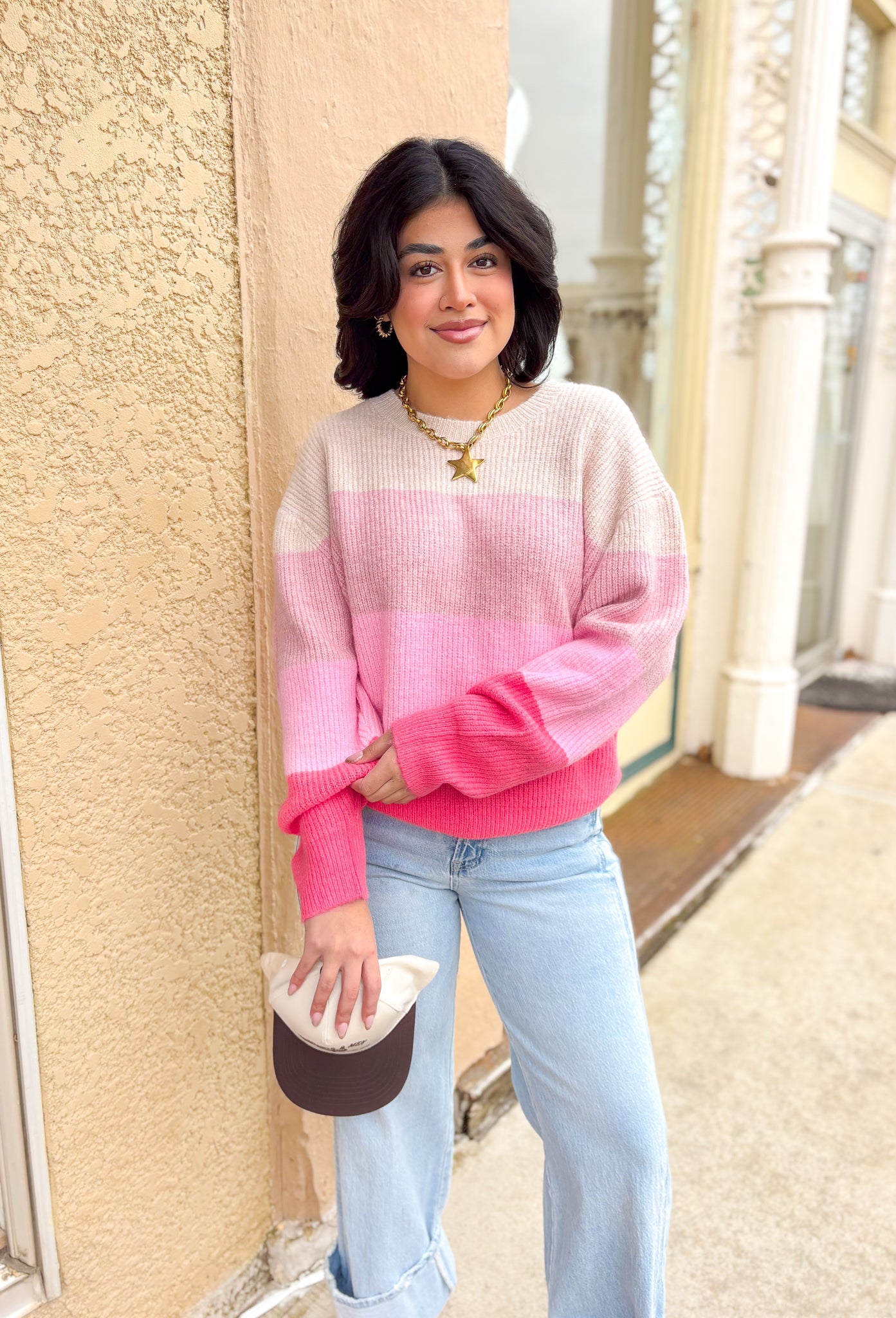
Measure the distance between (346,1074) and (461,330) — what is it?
3.13ft

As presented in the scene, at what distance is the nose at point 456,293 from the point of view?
47.3 inches

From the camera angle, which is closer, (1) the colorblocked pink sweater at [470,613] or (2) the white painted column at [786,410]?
(1) the colorblocked pink sweater at [470,613]

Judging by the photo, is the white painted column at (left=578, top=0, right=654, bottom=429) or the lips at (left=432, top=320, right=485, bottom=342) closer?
the lips at (left=432, top=320, right=485, bottom=342)

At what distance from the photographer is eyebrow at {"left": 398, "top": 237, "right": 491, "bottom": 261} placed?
1.21 metres

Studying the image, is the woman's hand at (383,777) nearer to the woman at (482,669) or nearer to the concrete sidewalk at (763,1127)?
the woman at (482,669)

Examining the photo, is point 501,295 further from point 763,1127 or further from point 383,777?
point 763,1127

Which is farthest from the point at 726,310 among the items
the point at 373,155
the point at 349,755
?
the point at 349,755

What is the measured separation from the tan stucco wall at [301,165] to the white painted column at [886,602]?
14.7 ft

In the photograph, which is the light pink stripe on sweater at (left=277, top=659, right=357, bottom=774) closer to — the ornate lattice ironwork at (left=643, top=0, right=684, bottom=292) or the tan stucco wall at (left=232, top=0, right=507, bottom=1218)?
the tan stucco wall at (left=232, top=0, right=507, bottom=1218)

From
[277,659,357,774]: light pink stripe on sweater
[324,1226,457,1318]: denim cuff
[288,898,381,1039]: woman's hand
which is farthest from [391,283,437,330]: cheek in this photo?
[324,1226,457,1318]: denim cuff

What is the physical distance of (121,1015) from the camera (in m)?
1.46

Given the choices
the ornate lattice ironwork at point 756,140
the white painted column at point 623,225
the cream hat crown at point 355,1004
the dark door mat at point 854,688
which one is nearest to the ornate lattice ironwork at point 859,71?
the ornate lattice ironwork at point 756,140

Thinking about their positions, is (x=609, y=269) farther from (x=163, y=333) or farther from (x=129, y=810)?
(x=129, y=810)

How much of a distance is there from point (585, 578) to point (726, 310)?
2.82 m
